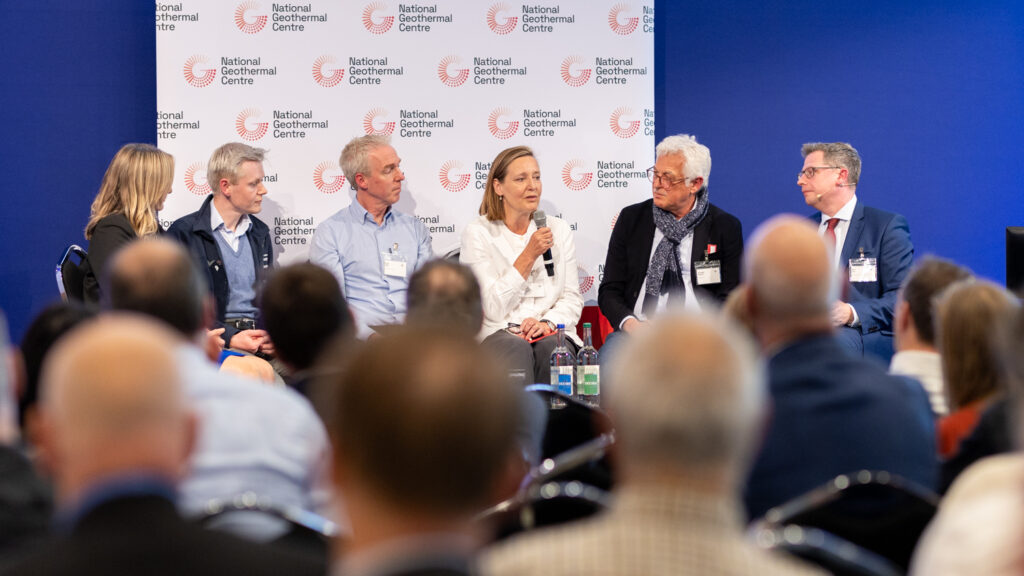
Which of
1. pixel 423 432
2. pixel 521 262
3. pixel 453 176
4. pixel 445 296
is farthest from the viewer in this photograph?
pixel 453 176

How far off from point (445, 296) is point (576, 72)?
3749mm

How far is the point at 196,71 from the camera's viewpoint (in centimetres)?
612

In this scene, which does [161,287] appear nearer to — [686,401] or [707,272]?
[686,401]

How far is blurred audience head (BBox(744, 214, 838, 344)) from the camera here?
7.65 feet

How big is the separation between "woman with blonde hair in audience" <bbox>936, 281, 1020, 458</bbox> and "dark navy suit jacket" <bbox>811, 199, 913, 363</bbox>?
10.7 feet

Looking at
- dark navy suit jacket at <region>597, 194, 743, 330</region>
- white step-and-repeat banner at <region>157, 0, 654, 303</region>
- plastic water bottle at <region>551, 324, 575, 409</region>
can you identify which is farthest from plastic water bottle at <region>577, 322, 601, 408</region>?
white step-and-repeat banner at <region>157, 0, 654, 303</region>

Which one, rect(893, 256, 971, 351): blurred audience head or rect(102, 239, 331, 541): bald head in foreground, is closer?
rect(102, 239, 331, 541): bald head in foreground

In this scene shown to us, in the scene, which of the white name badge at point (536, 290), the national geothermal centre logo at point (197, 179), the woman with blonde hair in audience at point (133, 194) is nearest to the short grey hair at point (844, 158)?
the white name badge at point (536, 290)

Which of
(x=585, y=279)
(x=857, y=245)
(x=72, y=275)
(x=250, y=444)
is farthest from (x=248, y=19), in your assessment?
(x=250, y=444)

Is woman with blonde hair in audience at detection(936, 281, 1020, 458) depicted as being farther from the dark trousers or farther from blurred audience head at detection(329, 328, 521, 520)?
the dark trousers

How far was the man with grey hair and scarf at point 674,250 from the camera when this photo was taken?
599 centimetres

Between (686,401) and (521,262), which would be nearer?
(686,401)

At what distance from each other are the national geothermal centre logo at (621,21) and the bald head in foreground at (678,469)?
555 cm

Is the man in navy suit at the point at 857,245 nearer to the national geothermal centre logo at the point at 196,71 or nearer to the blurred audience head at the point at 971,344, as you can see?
the blurred audience head at the point at 971,344
